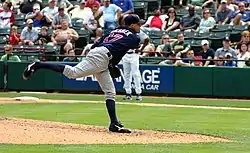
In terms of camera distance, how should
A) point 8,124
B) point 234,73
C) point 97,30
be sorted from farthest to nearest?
1. point 97,30
2. point 234,73
3. point 8,124

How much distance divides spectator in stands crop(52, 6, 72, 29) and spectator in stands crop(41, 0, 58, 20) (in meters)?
0.78

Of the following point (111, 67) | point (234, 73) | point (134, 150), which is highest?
point (111, 67)

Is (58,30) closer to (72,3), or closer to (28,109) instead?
(72,3)

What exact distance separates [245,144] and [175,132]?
1625mm

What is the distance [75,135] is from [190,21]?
40.5ft

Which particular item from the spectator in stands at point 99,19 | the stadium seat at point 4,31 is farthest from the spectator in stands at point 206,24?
the stadium seat at point 4,31

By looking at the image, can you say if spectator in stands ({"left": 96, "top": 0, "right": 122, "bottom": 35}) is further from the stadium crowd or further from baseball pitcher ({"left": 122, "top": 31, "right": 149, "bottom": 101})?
baseball pitcher ({"left": 122, "top": 31, "right": 149, "bottom": 101})

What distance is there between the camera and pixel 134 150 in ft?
27.8

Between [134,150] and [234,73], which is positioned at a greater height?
[134,150]

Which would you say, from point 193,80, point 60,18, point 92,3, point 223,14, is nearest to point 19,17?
point 60,18

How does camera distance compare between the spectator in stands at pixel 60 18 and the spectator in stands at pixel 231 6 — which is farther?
the spectator in stands at pixel 60 18

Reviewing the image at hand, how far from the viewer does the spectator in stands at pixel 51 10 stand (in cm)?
2338

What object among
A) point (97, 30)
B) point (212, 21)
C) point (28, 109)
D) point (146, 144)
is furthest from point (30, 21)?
point (146, 144)

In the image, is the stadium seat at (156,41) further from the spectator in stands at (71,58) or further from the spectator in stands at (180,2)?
the spectator in stands at (180,2)
